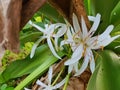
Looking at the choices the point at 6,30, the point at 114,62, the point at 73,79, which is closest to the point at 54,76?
the point at 73,79

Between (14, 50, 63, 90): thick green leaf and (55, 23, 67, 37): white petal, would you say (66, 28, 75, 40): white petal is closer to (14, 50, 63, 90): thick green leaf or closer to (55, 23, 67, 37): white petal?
(55, 23, 67, 37): white petal

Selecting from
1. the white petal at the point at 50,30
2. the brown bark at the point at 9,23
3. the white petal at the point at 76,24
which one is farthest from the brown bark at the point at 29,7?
the white petal at the point at 50,30

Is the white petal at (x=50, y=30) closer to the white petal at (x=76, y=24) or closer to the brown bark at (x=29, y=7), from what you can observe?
the white petal at (x=76, y=24)

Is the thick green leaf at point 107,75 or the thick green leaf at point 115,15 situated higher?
the thick green leaf at point 115,15

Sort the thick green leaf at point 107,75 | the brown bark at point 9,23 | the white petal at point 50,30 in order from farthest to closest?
the white petal at point 50,30 < the thick green leaf at point 107,75 < the brown bark at point 9,23

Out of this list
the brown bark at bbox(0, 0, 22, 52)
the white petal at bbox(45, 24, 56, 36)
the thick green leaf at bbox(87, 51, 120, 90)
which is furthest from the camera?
the white petal at bbox(45, 24, 56, 36)

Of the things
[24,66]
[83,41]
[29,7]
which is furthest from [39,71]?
[29,7]

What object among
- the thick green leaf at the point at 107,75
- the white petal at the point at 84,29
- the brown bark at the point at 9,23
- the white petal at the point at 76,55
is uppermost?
the brown bark at the point at 9,23

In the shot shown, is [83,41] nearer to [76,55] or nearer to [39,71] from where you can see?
[76,55]

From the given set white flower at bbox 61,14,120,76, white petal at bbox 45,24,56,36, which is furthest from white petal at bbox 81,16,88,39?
white petal at bbox 45,24,56,36
